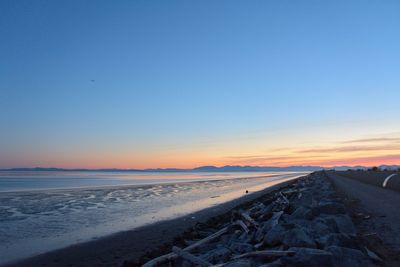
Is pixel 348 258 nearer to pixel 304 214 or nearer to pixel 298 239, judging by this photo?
pixel 298 239

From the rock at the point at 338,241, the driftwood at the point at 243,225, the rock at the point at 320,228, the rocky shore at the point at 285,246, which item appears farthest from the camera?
the driftwood at the point at 243,225

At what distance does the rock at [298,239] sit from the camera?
22.6 feet

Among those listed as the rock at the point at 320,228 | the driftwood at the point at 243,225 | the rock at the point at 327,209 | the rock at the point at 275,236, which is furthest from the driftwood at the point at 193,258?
the rock at the point at 327,209

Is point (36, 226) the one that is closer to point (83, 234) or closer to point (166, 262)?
point (83, 234)

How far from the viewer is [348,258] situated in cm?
583

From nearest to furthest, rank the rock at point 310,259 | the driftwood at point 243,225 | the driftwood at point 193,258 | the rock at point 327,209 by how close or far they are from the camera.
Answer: the rock at point 310,259
the driftwood at point 193,258
the driftwood at point 243,225
the rock at point 327,209

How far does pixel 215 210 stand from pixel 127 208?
473cm

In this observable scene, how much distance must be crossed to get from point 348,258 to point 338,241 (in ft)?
3.36

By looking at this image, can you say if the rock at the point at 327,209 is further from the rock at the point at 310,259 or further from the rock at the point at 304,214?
the rock at the point at 310,259

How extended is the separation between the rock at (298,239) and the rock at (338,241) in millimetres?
194

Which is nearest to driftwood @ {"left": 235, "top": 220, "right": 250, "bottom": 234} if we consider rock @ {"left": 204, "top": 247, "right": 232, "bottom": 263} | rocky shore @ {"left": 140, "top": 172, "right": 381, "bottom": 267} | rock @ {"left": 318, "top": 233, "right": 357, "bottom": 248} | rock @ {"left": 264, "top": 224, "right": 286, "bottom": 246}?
rocky shore @ {"left": 140, "top": 172, "right": 381, "bottom": 267}

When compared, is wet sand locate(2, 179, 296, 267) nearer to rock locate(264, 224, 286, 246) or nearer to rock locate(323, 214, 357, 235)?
rock locate(264, 224, 286, 246)

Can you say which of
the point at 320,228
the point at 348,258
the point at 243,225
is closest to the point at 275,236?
the point at 320,228

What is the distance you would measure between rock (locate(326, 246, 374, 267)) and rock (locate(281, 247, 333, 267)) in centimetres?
12
